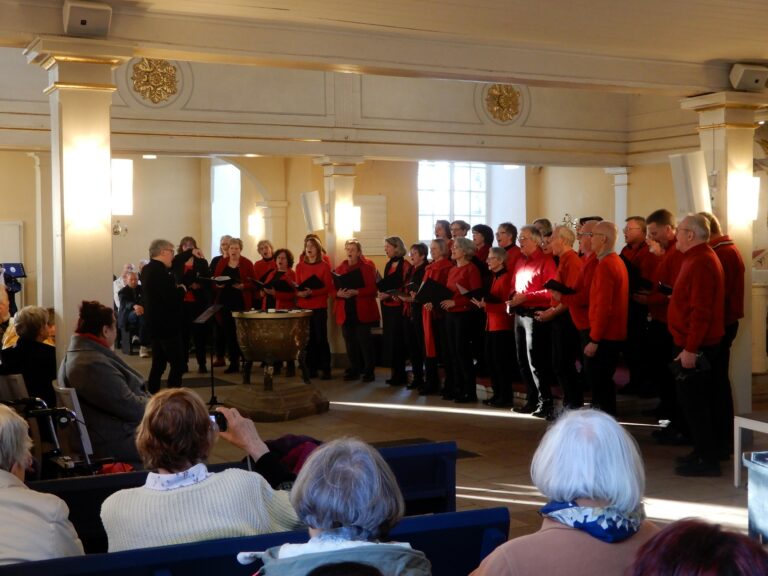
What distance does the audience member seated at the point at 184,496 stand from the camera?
9.48ft

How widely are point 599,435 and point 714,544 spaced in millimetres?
886

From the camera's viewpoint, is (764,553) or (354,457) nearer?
(764,553)

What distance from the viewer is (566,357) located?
838 cm

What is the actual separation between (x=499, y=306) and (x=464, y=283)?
50cm

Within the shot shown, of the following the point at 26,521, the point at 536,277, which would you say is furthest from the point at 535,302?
the point at 26,521

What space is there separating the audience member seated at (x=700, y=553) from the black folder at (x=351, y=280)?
9941 millimetres

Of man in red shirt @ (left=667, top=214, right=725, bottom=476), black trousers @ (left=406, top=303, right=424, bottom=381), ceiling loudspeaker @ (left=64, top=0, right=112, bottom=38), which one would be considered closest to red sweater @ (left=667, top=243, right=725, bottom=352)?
man in red shirt @ (left=667, top=214, right=725, bottom=476)

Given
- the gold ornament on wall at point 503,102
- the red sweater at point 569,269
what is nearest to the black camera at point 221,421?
the red sweater at point 569,269

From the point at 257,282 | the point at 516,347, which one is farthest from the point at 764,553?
the point at 257,282

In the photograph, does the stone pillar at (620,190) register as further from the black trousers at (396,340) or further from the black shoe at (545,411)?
the black shoe at (545,411)

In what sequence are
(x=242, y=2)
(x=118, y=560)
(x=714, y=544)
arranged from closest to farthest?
1. (x=714, y=544)
2. (x=118, y=560)
3. (x=242, y=2)

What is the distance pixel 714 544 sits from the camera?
1438mm

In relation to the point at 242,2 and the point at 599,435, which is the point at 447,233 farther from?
the point at 599,435

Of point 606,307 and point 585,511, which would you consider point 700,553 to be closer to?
point 585,511
